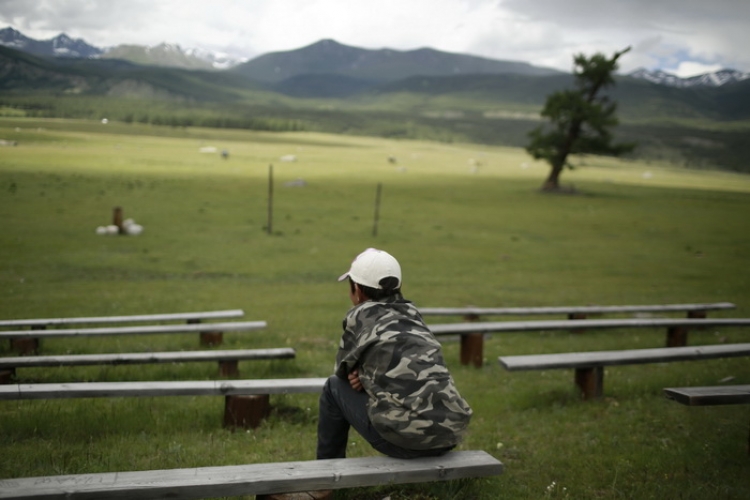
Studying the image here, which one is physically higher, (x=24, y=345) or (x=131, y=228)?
(x=24, y=345)

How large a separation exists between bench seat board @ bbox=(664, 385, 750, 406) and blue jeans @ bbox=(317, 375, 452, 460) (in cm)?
231

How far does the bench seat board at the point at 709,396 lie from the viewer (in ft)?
16.5

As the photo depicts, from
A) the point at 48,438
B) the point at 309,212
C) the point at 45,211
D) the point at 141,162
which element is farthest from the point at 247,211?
the point at 48,438

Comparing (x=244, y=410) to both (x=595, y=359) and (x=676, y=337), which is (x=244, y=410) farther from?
(x=676, y=337)

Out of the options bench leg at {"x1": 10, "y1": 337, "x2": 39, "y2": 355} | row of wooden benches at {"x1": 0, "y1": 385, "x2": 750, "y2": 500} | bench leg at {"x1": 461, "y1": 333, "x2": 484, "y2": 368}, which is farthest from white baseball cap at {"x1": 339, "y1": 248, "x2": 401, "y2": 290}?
bench leg at {"x1": 10, "y1": 337, "x2": 39, "y2": 355}

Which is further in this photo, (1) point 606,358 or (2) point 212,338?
(2) point 212,338

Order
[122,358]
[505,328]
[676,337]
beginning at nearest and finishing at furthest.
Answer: [122,358]
[505,328]
[676,337]

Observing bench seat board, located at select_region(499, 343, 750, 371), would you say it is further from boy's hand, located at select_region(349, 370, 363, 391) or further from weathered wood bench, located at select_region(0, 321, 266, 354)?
weathered wood bench, located at select_region(0, 321, 266, 354)

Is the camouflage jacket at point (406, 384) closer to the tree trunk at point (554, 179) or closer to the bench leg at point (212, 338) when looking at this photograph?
the bench leg at point (212, 338)

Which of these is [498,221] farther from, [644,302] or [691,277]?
[644,302]

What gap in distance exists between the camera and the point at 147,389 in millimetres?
5285

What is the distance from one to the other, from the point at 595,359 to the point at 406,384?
146 inches

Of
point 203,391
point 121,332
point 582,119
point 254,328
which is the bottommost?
point 254,328

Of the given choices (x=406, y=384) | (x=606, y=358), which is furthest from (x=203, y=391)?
(x=606, y=358)
